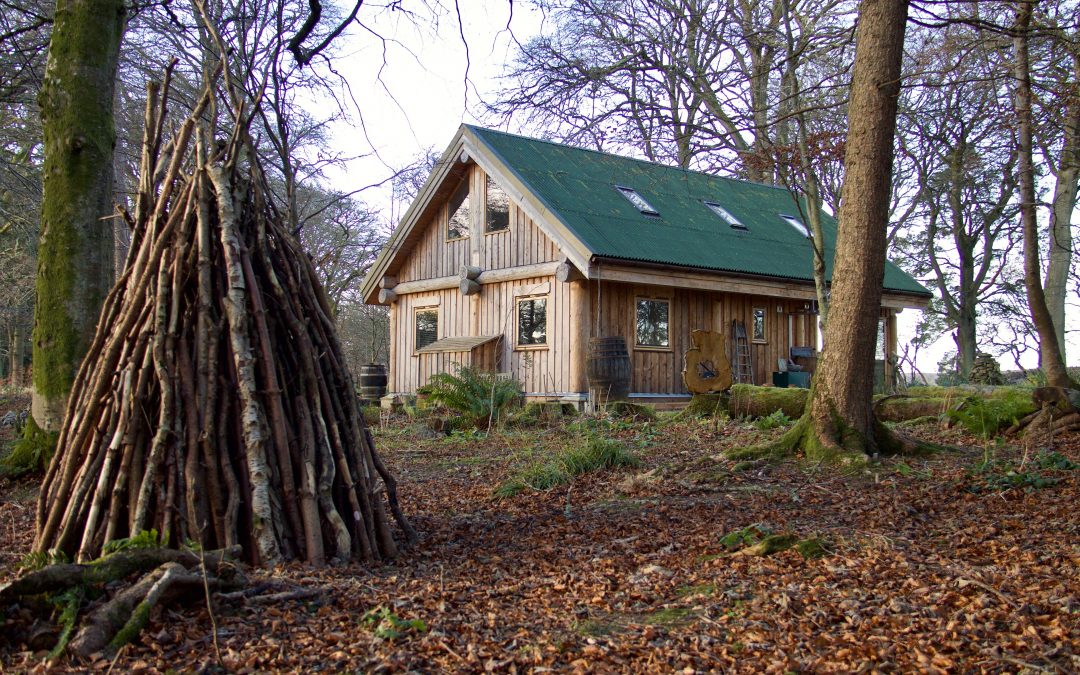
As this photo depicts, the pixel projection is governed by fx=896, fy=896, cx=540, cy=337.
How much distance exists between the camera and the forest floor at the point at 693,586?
3381 millimetres

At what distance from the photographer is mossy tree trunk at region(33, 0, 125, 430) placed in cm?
652

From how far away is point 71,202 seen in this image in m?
6.57

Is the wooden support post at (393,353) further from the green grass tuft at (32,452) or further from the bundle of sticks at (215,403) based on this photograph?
the bundle of sticks at (215,403)

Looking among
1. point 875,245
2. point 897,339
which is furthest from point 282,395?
point 897,339

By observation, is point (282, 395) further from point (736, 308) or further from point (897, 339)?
point (897, 339)

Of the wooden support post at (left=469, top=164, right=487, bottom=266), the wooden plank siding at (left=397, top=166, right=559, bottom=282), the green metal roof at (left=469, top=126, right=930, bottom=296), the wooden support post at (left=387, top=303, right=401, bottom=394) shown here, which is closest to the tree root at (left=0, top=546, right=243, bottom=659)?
the green metal roof at (left=469, top=126, right=930, bottom=296)

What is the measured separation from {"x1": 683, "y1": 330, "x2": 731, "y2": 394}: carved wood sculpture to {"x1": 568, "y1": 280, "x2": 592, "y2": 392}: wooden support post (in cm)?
238

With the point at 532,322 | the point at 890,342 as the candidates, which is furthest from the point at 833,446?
the point at 890,342

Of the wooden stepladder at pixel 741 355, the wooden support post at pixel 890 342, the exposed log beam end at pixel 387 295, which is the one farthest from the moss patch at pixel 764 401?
the exposed log beam end at pixel 387 295

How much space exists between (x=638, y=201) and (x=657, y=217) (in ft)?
2.44

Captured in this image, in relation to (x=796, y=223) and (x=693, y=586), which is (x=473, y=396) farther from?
(x=796, y=223)

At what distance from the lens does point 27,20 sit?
12805 millimetres

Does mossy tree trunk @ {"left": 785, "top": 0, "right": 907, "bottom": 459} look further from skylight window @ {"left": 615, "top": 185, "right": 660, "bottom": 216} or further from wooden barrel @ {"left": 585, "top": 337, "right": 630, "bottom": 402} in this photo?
skylight window @ {"left": 615, "top": 185, "right": 660, "bottom": 216}

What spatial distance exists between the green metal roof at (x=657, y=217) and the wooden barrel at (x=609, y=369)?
1565 mm
